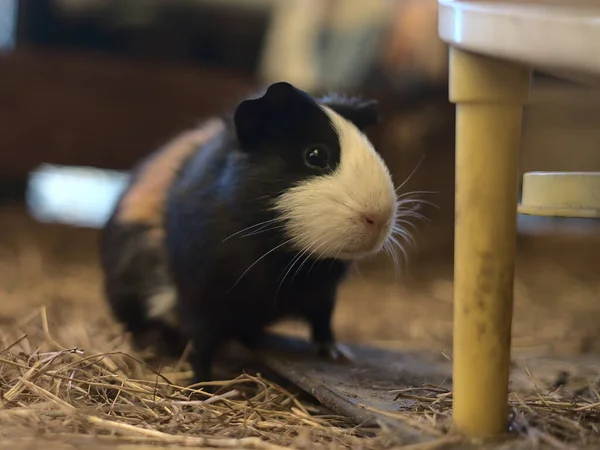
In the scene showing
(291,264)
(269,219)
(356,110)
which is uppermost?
(356,110)

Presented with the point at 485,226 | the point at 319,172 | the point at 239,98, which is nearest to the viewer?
the point at 485,226

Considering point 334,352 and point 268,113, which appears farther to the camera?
Result: point 334,352

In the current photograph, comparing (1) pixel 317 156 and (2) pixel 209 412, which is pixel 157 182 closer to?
(1) pixel 317 156

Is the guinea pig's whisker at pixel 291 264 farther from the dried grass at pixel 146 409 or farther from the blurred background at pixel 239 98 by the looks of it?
the blurred background at pixel 239 98

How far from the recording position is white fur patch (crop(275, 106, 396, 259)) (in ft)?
4.47

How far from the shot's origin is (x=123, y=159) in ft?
10.5

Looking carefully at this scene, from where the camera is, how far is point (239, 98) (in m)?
2.55

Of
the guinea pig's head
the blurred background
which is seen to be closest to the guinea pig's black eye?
the guinea pig's head

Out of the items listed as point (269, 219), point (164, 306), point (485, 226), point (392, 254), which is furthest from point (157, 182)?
point (485, 226)

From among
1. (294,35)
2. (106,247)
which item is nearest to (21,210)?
(294,35)

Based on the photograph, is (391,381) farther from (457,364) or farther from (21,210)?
(21,210)

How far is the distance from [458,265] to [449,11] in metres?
0.38

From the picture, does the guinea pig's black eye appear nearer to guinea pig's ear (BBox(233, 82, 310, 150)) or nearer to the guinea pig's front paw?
guinea pig's ear (BBox(233, 82, 310, 150))

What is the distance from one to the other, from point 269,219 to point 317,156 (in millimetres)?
167
